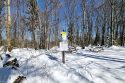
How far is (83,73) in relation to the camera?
6902 millimetres

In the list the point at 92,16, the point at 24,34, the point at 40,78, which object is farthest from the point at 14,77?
the point at 92,16

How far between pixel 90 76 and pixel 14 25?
4383 cm

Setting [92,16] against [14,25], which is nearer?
[14,25]

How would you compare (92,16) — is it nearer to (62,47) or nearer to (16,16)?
(16,16)

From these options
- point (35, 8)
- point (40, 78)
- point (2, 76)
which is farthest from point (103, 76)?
point (35, 8)

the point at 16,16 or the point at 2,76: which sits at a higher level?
the point at 16,16

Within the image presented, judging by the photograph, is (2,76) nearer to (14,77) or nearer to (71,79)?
(14,77)

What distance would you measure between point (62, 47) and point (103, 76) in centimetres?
268

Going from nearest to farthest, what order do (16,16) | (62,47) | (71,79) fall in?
(71,79) < (62,47) < (16,16)

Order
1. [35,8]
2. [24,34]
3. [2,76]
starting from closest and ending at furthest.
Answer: [2,76]
[35,8]
[24,34]

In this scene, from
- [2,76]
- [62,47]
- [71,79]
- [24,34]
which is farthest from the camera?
[24,34]

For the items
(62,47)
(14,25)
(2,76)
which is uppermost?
(14,25)

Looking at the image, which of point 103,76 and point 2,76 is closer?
point 103,76

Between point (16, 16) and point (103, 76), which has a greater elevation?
point (16, 16)
